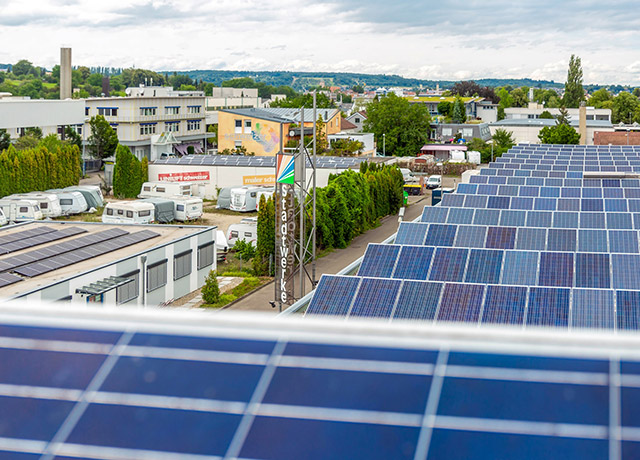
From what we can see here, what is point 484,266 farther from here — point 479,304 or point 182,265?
point 182,265

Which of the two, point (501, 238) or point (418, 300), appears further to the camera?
point (501, 238)

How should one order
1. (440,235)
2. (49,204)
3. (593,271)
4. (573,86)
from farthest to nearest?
(573,86)
(49,204)
(440,235)
(593,271)

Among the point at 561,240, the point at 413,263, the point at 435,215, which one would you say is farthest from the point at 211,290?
the point at 561,240

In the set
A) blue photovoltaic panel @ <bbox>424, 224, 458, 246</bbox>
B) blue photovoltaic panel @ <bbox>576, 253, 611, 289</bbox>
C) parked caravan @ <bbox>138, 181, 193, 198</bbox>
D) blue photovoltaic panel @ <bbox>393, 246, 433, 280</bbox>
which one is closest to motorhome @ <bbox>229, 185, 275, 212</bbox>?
parked caravan @ <bbox>138, 181, 193, 198</bbox>

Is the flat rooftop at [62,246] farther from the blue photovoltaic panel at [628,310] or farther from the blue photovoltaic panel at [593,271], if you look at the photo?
the blue photovoltaic panel at [628,310]

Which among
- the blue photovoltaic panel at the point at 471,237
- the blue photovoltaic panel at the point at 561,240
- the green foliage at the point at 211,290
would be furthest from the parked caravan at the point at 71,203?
the blue photovoltaic panel at the point at 561,240
